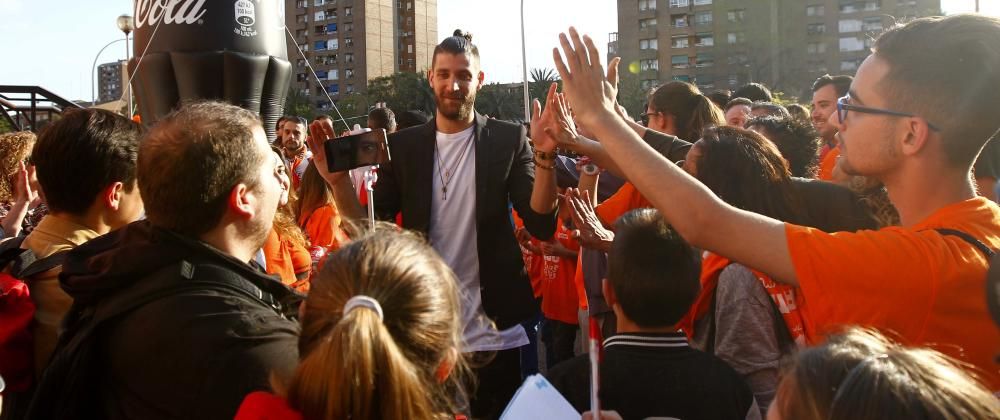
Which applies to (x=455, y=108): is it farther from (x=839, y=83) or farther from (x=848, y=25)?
(x=848, y=25)

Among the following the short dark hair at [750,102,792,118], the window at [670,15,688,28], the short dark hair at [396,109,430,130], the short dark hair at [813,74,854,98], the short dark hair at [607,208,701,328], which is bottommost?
the short dark hair at [607,208,701,328]

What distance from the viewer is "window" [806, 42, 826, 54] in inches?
3039

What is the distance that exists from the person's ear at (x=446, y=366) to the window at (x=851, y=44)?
281 feet

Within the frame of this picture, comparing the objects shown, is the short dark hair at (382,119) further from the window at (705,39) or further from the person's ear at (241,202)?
the window at (705,39)

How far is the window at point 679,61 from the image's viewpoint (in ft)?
269

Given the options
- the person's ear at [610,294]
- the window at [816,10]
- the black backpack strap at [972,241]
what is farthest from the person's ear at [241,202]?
the window at [816,10]

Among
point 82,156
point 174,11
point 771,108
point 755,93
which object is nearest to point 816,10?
point 755,93

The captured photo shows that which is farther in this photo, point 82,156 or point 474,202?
point 474,202

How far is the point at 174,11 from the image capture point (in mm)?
9531

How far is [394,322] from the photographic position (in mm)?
1467

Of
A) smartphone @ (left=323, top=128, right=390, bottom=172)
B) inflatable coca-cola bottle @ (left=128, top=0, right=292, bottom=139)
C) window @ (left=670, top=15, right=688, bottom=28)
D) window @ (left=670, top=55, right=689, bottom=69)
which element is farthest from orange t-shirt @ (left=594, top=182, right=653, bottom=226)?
window @ (left=670, top=15, right=688, bottom=28)

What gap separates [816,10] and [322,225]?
83.2 metres

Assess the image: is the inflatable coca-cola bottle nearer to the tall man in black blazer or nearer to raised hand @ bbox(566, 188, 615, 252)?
the tall man in black blazer

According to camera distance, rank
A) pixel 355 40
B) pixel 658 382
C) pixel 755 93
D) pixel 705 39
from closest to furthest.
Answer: pixel 658 382 < pixel 755 93 < pixel 705 39 < pixel 355 40
